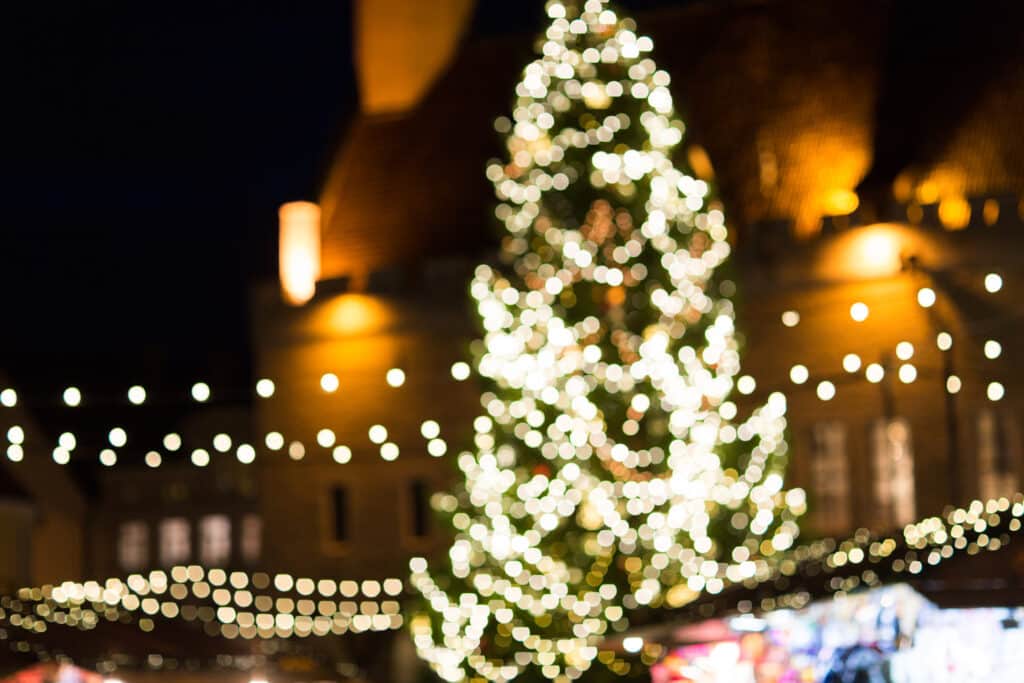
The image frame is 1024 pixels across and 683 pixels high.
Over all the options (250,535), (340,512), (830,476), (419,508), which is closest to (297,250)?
(340,512)

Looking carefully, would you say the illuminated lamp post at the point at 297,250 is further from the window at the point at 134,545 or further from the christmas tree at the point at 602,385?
the window at the point at 134,545

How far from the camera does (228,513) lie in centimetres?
3650

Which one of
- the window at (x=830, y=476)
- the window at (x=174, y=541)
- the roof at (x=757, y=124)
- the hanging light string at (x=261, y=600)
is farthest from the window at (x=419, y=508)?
the window at (x=174, y=541)

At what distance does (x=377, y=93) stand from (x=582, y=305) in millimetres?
11334

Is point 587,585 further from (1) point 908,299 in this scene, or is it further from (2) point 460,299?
(2) point 460,299

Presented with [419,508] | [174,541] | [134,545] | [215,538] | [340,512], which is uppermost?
[215,538]

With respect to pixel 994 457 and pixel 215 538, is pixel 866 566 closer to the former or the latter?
pixel 994 457

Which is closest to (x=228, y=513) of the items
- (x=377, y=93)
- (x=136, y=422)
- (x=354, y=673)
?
(x=136, y=422)

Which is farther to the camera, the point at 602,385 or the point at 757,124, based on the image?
the point at 757,124

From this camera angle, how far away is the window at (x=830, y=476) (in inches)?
812

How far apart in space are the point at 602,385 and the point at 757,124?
26.8ft

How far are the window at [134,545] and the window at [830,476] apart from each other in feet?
57.4

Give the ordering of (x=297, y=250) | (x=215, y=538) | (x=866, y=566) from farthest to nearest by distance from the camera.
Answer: (x=215, y=538)
(x=297, y=250)
(x=866, y=566)

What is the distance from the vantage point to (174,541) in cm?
3578
